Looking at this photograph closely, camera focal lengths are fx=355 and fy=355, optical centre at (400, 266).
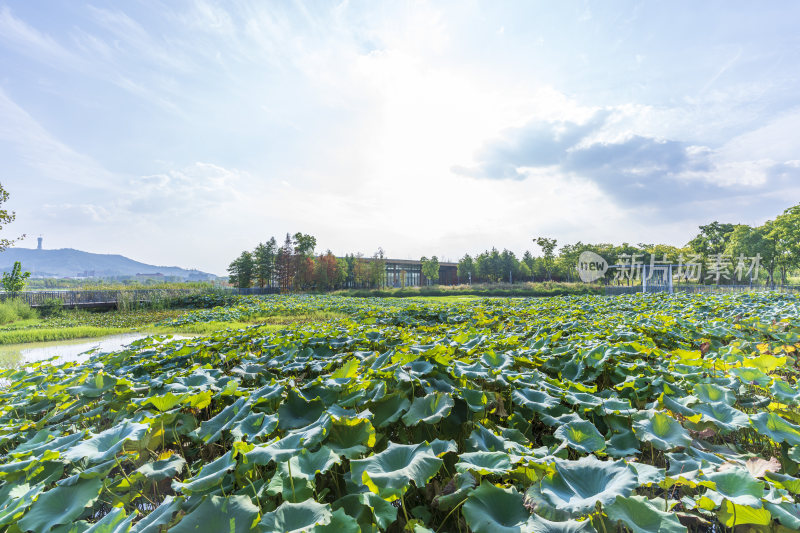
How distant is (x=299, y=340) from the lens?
494cm

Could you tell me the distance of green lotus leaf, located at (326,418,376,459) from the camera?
6.08ft

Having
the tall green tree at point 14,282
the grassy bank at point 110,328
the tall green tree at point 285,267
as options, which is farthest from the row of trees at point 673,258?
the tall green tree at point 14,282

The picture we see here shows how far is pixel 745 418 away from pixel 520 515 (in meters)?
1.67

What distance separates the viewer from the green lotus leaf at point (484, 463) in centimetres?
147

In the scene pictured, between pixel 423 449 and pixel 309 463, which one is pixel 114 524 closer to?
pixel 309 463

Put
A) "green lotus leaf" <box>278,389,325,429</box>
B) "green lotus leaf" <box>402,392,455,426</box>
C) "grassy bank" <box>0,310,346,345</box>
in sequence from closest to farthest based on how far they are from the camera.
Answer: "green lotus leaf" <box>402,392,455,426</box> < "green lotus leaf" <box>278,389,325,429</box> < "grassy bank" <box>0,310,346,345</box>

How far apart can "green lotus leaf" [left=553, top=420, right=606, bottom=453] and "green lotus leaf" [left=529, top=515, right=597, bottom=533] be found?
72 centimetres

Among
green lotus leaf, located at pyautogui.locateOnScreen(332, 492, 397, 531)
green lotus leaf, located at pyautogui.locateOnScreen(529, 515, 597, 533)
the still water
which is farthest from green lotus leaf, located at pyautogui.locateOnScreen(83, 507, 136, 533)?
the still water

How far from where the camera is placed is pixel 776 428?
1951mm

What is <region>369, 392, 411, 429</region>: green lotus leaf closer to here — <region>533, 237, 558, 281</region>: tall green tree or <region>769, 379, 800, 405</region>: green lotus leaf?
<region>769, 379, 800, 405</region>: green lotus leaf

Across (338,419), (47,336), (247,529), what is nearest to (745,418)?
(338,419)

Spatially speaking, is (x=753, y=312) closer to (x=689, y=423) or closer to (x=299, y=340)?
(x=689, y=423)

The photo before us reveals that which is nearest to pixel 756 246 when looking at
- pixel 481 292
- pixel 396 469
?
pixel 481 292

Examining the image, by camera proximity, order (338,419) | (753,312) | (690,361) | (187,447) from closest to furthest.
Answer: (338,419), (187,447), (690,361), (753,312)
